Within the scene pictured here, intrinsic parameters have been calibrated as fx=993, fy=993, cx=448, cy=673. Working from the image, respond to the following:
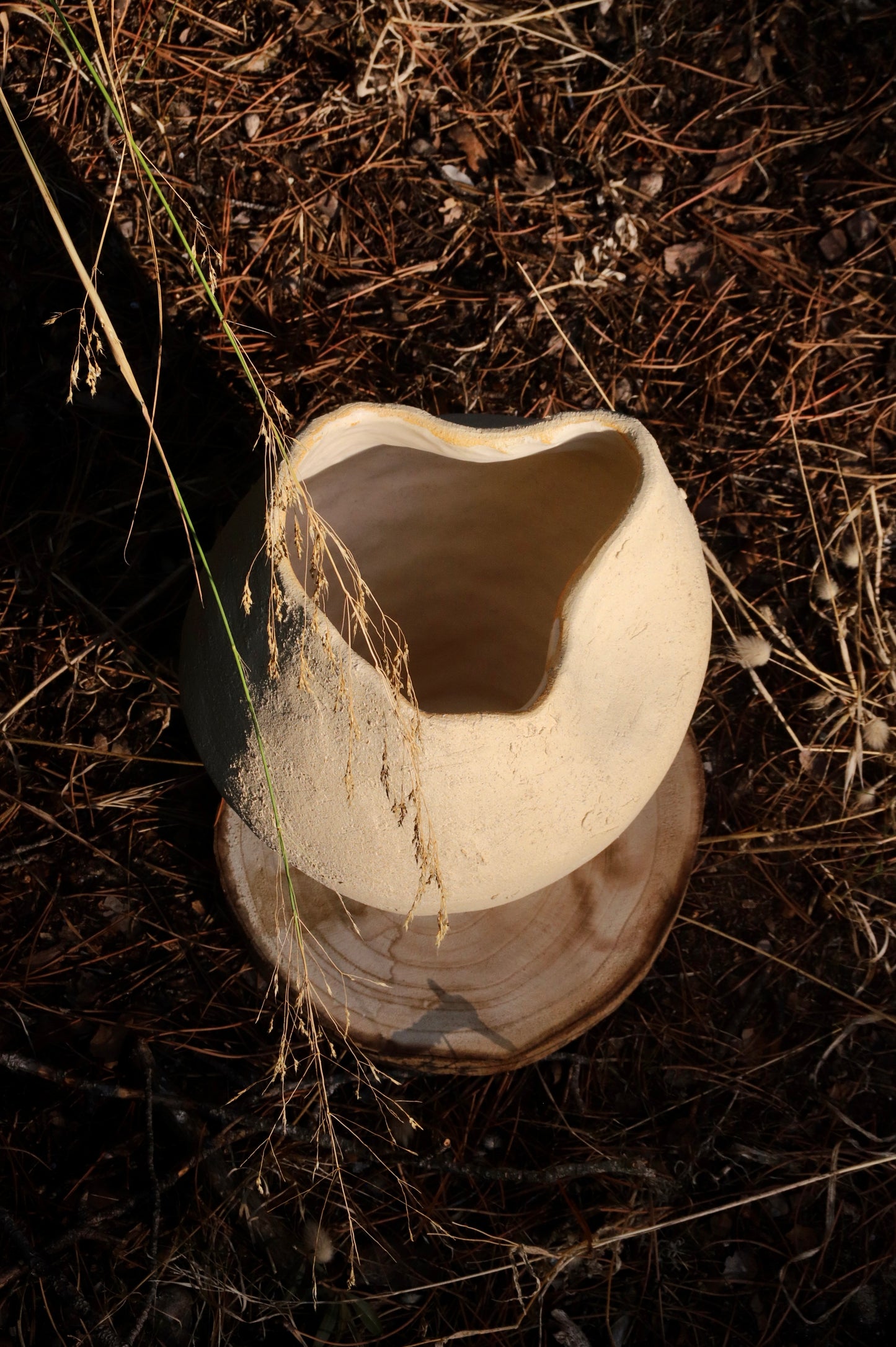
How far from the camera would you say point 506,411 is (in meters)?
2.26

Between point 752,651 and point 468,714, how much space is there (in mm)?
1159

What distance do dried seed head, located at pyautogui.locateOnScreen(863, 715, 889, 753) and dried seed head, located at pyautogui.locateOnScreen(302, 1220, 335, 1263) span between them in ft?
4.97

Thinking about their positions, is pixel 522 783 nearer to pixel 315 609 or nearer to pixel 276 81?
pixel 315 609

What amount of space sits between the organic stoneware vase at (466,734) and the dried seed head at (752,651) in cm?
37

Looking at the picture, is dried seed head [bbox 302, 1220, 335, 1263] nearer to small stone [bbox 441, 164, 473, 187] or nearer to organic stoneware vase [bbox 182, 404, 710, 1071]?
organic stoneware vase [bbox 182, 404, 710, 1071]

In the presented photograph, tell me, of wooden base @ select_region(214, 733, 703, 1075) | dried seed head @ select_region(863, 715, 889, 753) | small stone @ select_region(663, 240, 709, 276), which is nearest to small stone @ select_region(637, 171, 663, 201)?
small stone @ select_region(663, 240, 709, 276)

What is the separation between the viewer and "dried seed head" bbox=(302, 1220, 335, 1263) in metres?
1.91

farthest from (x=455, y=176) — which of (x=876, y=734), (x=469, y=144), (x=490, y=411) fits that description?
(x=876, y=734)

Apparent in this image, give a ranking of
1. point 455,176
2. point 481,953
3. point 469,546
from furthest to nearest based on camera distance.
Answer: point 455,176
point 469,546
point 481,953

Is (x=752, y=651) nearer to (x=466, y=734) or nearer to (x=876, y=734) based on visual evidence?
(x=876, y=734)

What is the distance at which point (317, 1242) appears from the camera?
75.4 inches

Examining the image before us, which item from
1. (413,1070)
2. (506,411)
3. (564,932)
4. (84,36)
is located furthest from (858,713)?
(84,36)

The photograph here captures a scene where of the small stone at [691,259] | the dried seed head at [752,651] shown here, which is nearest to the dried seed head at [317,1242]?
the dried seed head at [752,651]

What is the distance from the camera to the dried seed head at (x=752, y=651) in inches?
84.4
